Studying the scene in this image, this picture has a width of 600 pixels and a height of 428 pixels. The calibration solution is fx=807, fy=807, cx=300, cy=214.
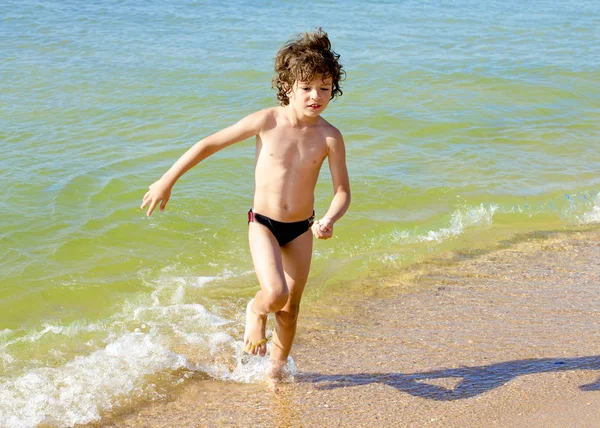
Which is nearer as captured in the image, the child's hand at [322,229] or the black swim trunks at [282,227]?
the child's hand at [322,229]

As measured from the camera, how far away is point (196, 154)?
158 inches

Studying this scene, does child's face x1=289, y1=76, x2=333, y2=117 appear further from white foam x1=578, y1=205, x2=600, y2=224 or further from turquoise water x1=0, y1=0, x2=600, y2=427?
white foam x1=578, y1=205, x2=600, y2=224

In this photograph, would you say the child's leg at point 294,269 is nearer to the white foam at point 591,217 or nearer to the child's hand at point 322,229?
the child's hand at point 322,229

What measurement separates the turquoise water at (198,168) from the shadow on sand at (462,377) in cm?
59

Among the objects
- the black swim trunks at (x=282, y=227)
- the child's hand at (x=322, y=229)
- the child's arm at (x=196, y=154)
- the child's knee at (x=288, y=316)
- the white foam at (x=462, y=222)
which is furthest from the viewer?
the white foam at (x=462, y=222)

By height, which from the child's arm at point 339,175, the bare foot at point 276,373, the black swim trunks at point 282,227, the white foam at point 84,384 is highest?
the child's arm at point 339,175

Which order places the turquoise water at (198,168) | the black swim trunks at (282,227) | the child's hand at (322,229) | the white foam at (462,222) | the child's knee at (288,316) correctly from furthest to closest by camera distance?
the white foam at (462,222)
the turquoise water at (198,168)
the child's knee at (288,316)
the black swim trunks at (282,227)
the child's hand at (322,229)

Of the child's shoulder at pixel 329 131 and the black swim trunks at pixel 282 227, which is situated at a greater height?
the child's shoulder at pixel 329 131

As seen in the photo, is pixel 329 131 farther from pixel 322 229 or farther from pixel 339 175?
pixel 322 229

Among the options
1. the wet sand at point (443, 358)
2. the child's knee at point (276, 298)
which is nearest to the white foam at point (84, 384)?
the wet sand at point (443, 358)

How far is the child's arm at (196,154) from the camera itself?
3.95 m

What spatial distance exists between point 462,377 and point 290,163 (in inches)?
59.5

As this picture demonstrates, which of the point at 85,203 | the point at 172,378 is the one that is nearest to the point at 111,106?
the point at 85,203

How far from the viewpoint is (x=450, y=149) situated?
9.15m
